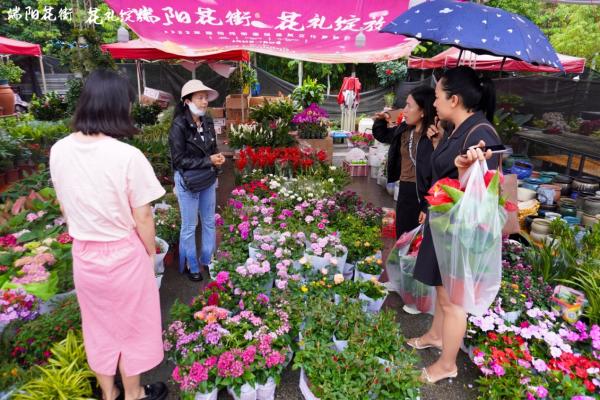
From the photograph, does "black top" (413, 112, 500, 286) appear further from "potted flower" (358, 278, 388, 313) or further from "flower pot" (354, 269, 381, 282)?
"flower pot" (354, 269, 381, 282)

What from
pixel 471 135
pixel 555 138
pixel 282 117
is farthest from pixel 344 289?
pixel 555 138

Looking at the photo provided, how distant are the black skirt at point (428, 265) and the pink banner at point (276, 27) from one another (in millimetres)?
2026

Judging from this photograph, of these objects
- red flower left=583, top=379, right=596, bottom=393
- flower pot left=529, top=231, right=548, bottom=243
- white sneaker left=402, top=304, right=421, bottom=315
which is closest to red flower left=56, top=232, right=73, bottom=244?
white sneaker left=402, top=304, right=421, bottom=315

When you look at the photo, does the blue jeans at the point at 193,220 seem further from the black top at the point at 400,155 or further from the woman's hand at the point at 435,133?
the woman's hand at the point at 435,133

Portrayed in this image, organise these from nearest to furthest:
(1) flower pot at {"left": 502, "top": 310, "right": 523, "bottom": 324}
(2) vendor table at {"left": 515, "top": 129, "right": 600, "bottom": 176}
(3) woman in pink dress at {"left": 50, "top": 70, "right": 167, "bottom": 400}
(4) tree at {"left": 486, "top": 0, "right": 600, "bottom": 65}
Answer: (3) woman in pink dress at {"left": 50, "top": 70, "right": 167, "bottom": 400} → (1) flower pot at {"left": 502, "top": 310, "right": 523, "bottom": 324} → (2) vendor table at {"left": 515, "top": 129, "right": 600, "bottom": 176} → (4) tree at {"left": 486, "top": 0, "right": 600, "bottom": 65}

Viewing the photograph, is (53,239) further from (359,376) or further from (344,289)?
(359,376)

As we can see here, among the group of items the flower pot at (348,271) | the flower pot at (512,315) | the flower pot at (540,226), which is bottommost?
the flower pot at (348,271)

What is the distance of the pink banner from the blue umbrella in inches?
48.8

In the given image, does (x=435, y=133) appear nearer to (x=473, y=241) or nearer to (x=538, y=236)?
(x=473, y=241)

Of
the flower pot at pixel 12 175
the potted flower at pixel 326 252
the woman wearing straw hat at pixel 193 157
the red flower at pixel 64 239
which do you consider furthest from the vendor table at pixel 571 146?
the flower pot at pixel 12 175

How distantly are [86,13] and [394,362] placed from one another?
211 inches

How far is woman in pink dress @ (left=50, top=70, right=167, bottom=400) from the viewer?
181 centimetres

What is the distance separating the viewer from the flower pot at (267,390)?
2301mm

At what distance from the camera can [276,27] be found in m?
3.82
